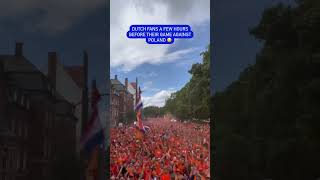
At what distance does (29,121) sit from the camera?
12.2 feet

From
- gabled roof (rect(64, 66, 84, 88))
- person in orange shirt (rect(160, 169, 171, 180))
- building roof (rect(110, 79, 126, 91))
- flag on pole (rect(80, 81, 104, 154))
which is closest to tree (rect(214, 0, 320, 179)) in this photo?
person in orange shirt (rect(160, 169, 171, 180))

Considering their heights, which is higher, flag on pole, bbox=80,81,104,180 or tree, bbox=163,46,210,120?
tree, bbox=163,46,210,120

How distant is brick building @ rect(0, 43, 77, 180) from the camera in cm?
366

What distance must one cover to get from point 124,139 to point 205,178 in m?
0.63

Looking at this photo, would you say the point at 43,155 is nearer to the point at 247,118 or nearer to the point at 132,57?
the point at 132,57

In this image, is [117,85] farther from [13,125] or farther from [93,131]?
[13,125]

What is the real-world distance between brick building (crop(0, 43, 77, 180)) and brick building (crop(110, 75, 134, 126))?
0.30 metres

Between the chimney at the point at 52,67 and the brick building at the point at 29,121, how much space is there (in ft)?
0.07

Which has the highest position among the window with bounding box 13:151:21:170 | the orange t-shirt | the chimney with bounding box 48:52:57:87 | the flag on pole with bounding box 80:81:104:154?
the chimney with bounding box 48:52:57:87

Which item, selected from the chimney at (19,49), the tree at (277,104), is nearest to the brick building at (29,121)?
the chimney at (19,49)

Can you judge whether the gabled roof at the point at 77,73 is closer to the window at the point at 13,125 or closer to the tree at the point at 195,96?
the window at the point at 13,125

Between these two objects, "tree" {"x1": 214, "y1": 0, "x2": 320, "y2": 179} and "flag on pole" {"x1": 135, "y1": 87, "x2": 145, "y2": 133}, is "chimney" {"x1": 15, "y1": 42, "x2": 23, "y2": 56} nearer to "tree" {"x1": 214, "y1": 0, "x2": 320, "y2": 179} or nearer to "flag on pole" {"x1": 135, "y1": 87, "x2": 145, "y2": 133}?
"flag on pole" {"x1": 135, "y1": 87, "x2": 145, "y2": 133}

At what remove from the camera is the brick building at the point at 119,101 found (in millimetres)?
3709

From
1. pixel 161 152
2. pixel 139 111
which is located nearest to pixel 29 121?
pixel 139 111
